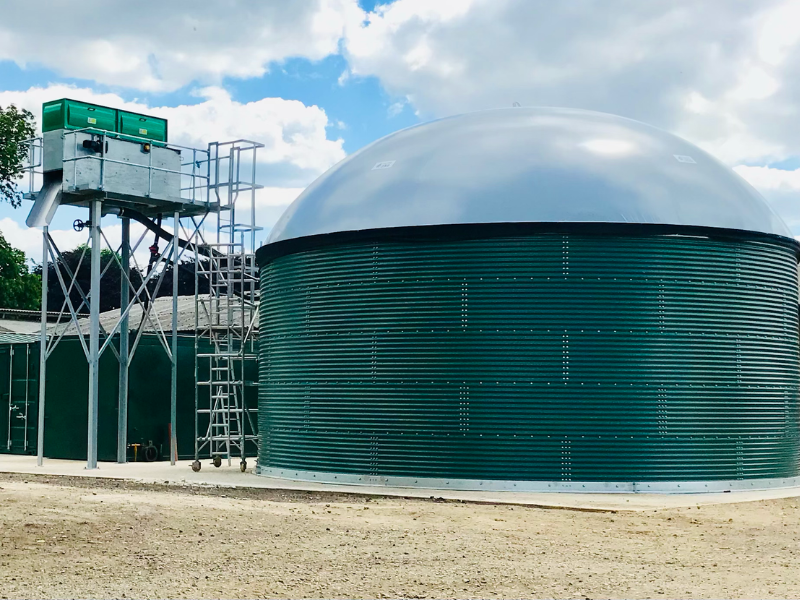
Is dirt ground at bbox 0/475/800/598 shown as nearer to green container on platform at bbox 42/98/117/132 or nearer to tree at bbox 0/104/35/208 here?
green container on platform at bbox 42/98/117/132

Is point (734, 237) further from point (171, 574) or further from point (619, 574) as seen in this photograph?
point (171, 574)

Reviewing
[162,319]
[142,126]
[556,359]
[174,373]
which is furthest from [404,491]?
[162,319]

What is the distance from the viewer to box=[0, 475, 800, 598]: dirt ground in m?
10.6

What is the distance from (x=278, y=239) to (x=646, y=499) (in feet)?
28.7

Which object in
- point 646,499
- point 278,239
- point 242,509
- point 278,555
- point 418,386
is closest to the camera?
point 278,555

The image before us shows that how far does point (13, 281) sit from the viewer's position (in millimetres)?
50094

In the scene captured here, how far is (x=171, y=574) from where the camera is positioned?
36.1 ft

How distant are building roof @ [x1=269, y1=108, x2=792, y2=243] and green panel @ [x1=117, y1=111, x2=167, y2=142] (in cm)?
634

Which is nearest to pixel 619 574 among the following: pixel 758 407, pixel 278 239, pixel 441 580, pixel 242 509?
pixel 441 580

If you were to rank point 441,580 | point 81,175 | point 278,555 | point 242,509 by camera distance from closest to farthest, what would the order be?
point 441,580
point 278,555
point 242,509
point 81,175

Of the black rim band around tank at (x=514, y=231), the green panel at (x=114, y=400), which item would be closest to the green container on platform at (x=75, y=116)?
the green panel at (x=114, y=400)

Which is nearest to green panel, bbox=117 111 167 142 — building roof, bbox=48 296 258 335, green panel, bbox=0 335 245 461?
green panel, bbox=0 335 245 461

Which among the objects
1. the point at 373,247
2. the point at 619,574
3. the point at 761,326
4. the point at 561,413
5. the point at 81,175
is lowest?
the point at 619,574

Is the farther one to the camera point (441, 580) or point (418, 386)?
point (418, 386)
